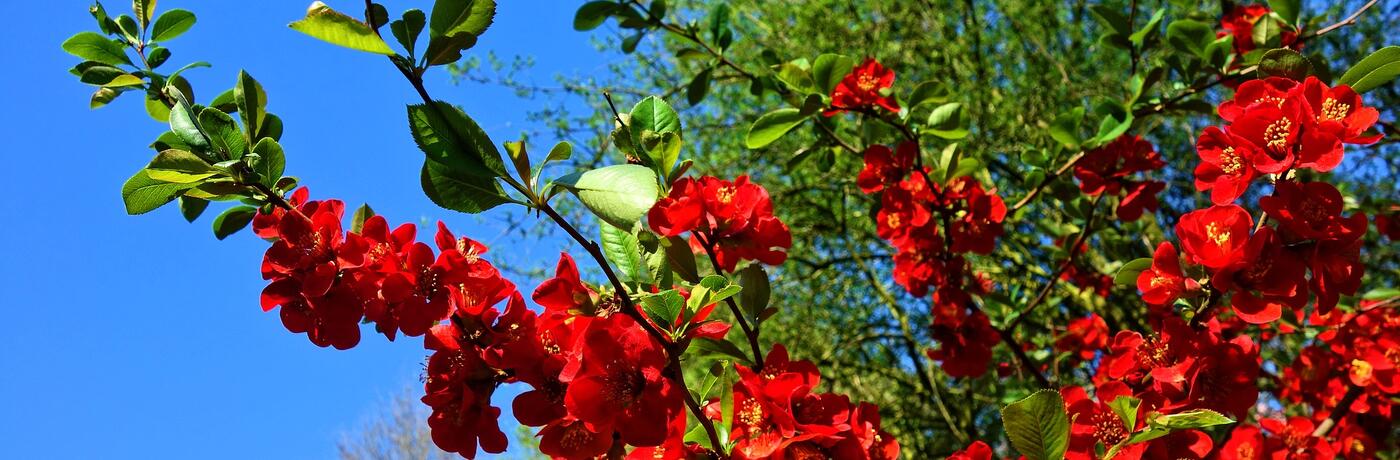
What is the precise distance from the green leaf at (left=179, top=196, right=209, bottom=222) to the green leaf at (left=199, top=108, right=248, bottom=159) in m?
0.26

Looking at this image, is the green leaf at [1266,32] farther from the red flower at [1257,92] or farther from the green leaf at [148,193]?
the green leaf at [148,193]

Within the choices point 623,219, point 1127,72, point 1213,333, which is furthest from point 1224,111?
point 1127,72

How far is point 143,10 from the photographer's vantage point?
1.22 m

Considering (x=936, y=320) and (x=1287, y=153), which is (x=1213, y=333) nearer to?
(x=1287, y=153)

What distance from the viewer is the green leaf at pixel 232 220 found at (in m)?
1.14

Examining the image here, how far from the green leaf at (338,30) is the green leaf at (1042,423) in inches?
26.2

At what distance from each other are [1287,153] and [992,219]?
822 mm

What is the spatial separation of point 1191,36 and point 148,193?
5.33ft

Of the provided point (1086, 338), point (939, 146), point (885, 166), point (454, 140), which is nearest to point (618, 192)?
point (454, 140)

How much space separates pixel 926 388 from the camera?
357cm

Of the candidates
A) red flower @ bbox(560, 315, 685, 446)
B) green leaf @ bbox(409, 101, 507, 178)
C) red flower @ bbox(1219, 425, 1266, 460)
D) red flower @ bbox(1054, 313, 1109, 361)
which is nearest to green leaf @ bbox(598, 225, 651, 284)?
red flower @ bbox(560, 315, 685, 446)

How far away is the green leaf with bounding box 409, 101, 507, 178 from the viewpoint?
784 millimetres

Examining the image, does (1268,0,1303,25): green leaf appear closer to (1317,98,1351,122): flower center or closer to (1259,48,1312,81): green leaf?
(1259,48,1312,81): green leaf

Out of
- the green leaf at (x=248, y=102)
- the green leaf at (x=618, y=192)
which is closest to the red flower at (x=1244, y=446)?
the green leaf at (x=618, y=192)
